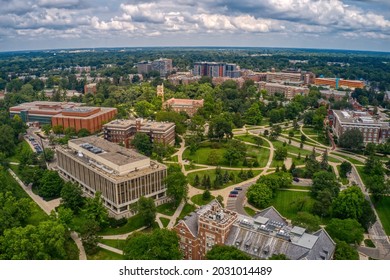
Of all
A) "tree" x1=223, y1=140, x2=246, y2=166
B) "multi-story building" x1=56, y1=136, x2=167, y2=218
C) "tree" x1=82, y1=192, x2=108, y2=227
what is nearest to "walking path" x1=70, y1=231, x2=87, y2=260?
"tree" x1=82, y1=192, x2=108, y2=227

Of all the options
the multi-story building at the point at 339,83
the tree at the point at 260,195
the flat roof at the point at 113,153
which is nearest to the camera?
the tree at the point at 260,195

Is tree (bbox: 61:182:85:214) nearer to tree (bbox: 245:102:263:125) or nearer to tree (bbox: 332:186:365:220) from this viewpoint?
tree (bbox: 332:186:365:220)

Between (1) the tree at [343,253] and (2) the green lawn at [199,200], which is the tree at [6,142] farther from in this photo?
(1) the tree at [343,253]

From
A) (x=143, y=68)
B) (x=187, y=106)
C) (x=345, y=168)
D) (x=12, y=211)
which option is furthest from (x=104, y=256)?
(x=143, y=68)

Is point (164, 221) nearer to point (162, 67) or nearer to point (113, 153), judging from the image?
point (113, 153)

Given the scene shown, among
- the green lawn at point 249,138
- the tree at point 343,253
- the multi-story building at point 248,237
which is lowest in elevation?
the green lawn at point 249,138

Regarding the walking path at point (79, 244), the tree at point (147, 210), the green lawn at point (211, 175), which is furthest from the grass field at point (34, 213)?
the green lawn at point (211, 175)
